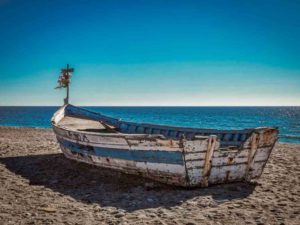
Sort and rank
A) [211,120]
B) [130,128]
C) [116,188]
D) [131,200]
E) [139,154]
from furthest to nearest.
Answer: [211,120] → [130,128] → [116,188] → [139,154] → [131,200]

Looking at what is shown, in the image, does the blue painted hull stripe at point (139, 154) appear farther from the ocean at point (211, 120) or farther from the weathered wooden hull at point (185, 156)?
the ocean at point (211, 120)

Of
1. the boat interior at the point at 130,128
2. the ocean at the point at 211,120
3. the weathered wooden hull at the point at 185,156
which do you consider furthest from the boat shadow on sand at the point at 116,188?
the ocean at the point at 211,120

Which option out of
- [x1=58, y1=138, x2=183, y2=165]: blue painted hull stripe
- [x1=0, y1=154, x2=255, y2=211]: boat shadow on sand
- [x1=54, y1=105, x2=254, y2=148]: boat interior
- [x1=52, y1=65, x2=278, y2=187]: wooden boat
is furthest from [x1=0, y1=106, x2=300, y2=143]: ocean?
[x1=58, y1=138, x2=183, y2=165]: blue painted hull stripe

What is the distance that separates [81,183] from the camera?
8992 millimetres

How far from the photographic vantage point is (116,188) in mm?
8344

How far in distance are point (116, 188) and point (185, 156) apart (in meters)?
2.25

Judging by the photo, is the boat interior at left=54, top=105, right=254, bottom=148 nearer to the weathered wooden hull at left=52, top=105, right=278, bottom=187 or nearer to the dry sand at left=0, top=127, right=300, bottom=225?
the weathered wooden hull at left=52, top=105, right=278, bottom=187

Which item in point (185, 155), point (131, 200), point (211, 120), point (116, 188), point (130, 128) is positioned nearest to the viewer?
point (131, 200)

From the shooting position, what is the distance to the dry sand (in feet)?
19.8

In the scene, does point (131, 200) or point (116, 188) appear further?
point (116, 188)

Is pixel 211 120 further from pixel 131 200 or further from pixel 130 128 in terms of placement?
pixel 131 200

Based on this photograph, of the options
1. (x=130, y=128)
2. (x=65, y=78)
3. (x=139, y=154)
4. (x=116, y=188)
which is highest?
(x=65, y=78)

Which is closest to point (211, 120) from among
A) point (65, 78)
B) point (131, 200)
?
point (65, 78)

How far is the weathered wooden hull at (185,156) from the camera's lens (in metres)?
7.56
